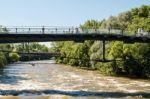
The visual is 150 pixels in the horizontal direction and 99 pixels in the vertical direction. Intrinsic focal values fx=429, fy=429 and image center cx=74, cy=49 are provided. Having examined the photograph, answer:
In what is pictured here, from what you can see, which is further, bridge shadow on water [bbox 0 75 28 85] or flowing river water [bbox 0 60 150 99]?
bridge shadow on water [bbox 0 75 28 85]

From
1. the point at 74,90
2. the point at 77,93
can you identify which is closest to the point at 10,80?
the point at 74,90

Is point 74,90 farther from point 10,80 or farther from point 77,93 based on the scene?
point 10,80

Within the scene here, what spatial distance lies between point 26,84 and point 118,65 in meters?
27.9

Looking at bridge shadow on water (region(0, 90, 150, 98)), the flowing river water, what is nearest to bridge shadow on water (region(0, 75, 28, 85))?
the flowing river water

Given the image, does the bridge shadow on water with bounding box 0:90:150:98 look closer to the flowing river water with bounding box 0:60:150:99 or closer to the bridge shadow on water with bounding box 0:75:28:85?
the flowing river water with bounding box 0:60:150:99

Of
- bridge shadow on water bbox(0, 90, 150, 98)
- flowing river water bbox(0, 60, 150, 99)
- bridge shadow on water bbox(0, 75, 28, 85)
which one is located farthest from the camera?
bridge shadow on water bbox(0, 75, 28, 85)

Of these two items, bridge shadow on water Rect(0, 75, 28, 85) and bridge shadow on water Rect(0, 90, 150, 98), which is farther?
bridge shadow on water Rect(0, 75, 28, 85)

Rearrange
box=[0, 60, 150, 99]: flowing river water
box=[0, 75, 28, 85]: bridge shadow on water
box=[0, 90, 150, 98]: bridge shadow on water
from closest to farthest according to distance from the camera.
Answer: box=[0, 60, 150, 99]: flowing river water → box=[0, 90, 150, 98]: bridge shadow on water → box=[0, 75, 28, 85]: bridge shadow on water

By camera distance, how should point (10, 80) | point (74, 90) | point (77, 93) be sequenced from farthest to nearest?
point (10, 80)
point (74, 90)
point (77, 93)

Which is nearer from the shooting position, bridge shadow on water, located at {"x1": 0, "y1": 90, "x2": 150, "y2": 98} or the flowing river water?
the flowing river water

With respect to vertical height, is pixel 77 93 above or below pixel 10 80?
above

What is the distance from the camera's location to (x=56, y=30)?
63375 mm

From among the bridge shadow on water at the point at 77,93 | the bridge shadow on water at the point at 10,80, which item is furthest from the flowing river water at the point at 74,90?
the bridge shadow on water at the point at 10,80

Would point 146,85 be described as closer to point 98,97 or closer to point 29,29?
point 98,97
